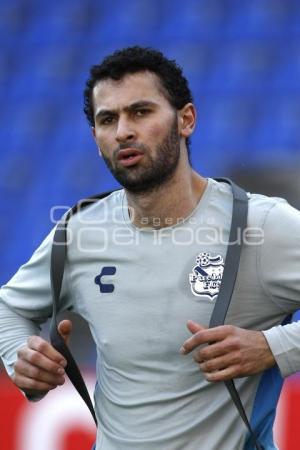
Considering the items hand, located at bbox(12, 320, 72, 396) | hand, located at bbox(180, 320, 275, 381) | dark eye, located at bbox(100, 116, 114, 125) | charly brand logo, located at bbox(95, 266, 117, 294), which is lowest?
hand, located at bbox(12, 320, 72, 396)

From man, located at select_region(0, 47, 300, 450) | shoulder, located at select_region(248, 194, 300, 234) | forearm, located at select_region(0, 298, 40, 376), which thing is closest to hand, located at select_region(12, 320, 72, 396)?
man, located at select_region(0, 47, 300, 450)

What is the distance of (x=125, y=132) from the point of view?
103 inches

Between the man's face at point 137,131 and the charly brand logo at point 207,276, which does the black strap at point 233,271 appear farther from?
the man's face at point 137,131

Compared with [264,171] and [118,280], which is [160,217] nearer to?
[118,280]

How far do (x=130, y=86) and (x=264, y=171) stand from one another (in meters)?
4.64

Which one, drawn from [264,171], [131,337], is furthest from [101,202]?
[264,171]

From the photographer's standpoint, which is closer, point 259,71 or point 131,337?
point 131,337

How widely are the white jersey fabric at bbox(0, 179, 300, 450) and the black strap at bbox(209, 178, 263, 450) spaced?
3 cm

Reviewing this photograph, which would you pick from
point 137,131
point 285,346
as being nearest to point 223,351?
point 285,346

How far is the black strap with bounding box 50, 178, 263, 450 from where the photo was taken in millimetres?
2424

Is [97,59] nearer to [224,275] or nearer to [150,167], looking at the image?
[150,167]

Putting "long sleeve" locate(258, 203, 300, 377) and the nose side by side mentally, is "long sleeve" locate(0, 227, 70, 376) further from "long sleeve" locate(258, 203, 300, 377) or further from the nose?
"long sleeve" locate(258, 203, 300, 377)

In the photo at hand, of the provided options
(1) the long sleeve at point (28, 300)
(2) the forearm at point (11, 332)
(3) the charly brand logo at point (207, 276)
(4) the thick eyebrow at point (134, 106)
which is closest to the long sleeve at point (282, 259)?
(3) the charly brand logo at point (207, 276)

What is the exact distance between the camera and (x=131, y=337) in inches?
103
